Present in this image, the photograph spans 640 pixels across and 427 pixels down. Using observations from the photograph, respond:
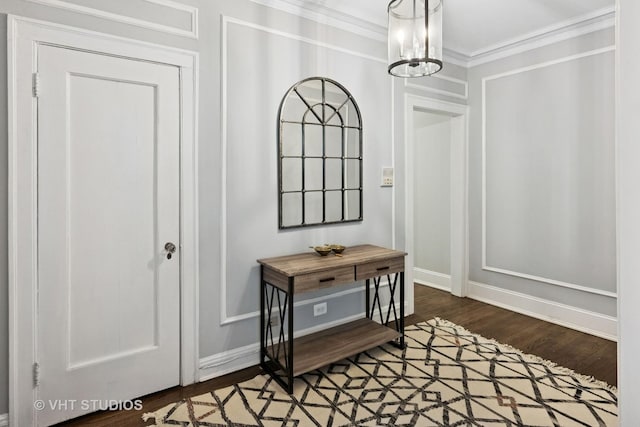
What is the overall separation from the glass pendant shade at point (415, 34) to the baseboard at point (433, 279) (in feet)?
9.96

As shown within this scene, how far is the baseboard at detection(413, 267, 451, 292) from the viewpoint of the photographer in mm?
4493

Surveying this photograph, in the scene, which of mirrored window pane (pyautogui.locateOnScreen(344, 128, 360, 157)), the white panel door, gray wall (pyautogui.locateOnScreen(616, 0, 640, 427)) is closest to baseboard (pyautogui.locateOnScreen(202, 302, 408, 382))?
the white panel door

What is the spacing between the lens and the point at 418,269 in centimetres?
492

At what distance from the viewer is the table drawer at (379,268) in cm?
264

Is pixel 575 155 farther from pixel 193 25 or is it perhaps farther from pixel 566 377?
pixel 193 25

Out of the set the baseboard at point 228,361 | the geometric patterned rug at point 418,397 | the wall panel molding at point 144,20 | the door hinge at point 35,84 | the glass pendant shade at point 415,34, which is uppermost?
the wall panel molding at point 144,20

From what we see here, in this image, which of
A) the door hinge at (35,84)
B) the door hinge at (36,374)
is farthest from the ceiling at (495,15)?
the door hinge at (36,374)

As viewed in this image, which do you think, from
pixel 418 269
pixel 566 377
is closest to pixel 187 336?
pixel 566 377

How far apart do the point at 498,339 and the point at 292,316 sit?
186 centimetres

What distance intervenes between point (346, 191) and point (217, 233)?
1.13 meters

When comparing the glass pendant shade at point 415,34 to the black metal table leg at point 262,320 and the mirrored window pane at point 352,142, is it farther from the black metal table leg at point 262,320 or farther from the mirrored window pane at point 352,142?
the black metal table leg at point 262,320

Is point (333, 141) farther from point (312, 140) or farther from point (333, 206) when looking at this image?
point (333, 206)

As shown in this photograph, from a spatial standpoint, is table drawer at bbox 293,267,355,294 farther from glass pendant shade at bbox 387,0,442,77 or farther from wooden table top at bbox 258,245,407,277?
glass pendant shade at bbox 387,0,442,77

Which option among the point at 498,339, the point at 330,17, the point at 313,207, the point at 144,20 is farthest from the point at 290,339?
the point at 330,17
